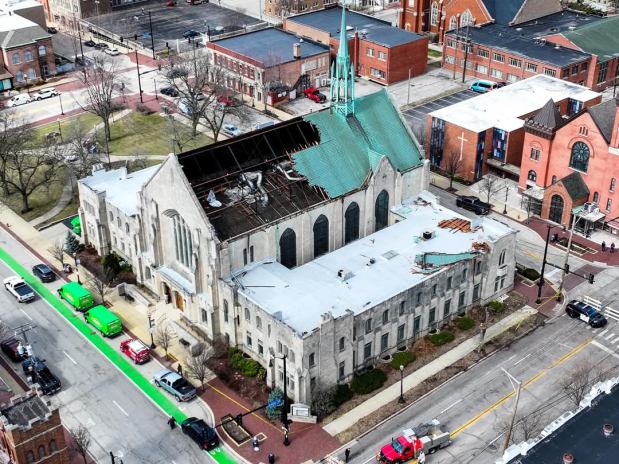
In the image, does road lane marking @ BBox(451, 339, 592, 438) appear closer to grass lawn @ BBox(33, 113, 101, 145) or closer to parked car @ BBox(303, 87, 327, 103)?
parked car @ BBox(303, 87, 327, 103)

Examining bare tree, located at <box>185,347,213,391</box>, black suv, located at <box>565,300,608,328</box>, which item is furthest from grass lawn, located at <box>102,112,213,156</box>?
black suv, located at <box>565,300,608,328</box>

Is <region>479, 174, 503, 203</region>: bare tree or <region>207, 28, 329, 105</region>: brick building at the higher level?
<region>207, 28, 329, 105</region>: brick building

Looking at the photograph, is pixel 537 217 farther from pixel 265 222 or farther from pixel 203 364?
pixel 203 364

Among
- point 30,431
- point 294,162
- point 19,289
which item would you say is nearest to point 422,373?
point 294,162

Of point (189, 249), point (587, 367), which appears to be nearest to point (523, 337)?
point (587, 367)

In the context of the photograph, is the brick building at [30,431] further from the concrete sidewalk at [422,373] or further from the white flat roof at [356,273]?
the concrete sidewalk at [422,373]

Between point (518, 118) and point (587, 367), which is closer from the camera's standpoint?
point (587, 367)
